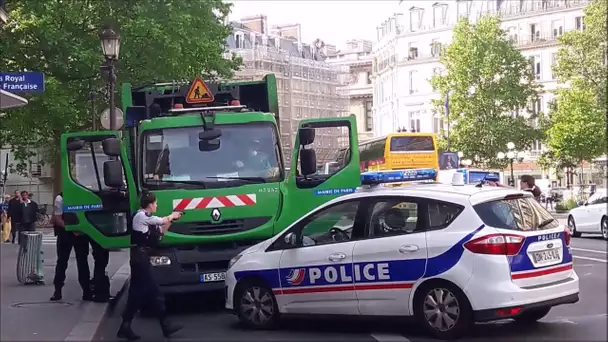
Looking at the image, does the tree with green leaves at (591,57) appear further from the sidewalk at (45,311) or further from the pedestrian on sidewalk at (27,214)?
the sidewalk at (45,311)

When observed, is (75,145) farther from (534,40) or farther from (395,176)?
(534,40)

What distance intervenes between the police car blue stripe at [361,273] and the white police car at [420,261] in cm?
1

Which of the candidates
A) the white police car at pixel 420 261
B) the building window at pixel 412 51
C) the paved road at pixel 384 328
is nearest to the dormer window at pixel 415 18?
the building window at pixel 412 51

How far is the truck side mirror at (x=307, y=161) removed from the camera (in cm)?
1350

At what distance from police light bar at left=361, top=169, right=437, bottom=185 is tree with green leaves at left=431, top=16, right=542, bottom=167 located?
188 feet

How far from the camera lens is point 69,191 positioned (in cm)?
1392

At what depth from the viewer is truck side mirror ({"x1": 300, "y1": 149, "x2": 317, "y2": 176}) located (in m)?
13.5

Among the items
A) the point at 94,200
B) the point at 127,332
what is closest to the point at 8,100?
the point at 127,332

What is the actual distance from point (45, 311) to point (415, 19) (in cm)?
7997

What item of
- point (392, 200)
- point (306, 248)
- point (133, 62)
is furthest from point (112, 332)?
point (133, 62)

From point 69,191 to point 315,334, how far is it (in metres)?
5.32

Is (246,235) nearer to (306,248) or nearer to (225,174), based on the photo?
(225,174)

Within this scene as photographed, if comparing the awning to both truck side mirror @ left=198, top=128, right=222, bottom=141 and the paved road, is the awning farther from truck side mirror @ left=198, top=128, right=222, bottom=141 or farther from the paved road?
truck side mirror @ left=198, top=128, right=222, bottom=141

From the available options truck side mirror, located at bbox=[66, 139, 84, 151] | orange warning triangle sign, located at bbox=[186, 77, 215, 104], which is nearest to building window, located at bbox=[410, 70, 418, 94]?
orange warning triangle sign, located at bbox=[186, 77, 215, 104]
